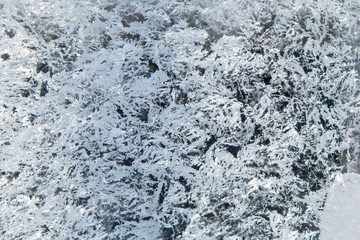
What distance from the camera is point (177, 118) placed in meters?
0.68

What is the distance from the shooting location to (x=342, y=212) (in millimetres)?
660

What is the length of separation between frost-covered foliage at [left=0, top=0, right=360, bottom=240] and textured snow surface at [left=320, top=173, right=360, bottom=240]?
0.02 m

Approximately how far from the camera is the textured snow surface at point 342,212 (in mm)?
652

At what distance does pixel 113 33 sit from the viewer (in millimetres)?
710

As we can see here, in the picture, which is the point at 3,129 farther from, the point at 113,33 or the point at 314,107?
the point at 314,107

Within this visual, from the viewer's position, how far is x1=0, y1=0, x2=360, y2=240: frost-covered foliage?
0.66 metres

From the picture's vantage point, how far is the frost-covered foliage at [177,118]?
659 mm

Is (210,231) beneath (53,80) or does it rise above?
beneath

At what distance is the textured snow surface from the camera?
652 mm

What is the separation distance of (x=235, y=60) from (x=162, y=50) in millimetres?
189

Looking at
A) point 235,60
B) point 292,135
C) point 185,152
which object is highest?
point 235,60

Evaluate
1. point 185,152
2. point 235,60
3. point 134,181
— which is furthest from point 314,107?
point 134,181

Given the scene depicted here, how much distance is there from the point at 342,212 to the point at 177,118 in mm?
466

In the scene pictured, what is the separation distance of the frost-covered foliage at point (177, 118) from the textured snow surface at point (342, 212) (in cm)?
2
